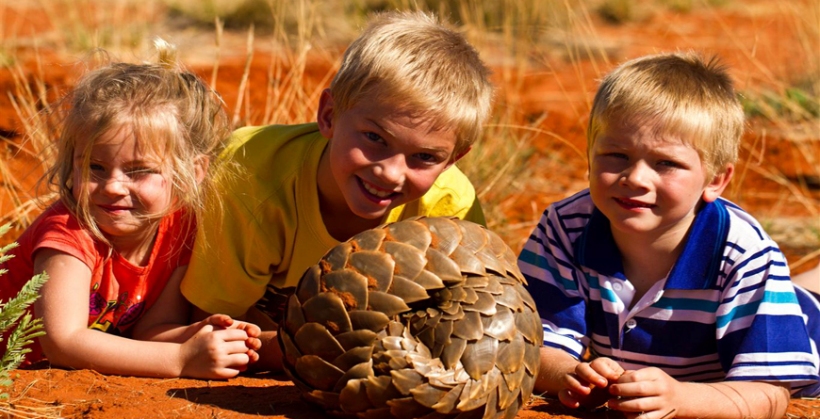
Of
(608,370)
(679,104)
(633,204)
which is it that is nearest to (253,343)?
(608,370)

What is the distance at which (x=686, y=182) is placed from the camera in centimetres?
287

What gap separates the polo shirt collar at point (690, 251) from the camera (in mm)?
2910

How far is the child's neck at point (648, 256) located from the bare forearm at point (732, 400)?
39cm

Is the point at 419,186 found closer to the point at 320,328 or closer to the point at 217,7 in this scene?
the point at 320,328

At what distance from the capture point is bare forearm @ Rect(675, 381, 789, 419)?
107 inches

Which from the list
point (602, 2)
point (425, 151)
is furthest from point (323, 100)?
point (602, 2)

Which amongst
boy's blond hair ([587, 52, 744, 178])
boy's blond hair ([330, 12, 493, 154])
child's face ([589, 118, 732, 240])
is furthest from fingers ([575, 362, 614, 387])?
boy's blond hair ([330, 12, 493, 154])

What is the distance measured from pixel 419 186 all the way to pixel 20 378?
1.31 metres

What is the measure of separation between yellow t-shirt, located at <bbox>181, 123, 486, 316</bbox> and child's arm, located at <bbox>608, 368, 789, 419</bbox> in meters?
0.96

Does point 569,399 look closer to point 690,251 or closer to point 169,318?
point 690,251

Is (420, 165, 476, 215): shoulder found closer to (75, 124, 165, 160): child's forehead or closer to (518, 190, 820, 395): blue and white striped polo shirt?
(518, 190, 820, 395): blue and white striped polo shirt

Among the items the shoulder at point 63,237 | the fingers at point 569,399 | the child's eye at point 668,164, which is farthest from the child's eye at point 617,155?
the shoulder at point 63,237

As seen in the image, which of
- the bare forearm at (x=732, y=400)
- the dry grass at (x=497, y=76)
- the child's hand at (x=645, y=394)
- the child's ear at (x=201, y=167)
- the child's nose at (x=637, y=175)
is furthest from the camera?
the dry grass at (x=497, y=76)

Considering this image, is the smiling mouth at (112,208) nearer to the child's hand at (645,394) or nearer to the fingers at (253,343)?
the fingers at (253,343)
